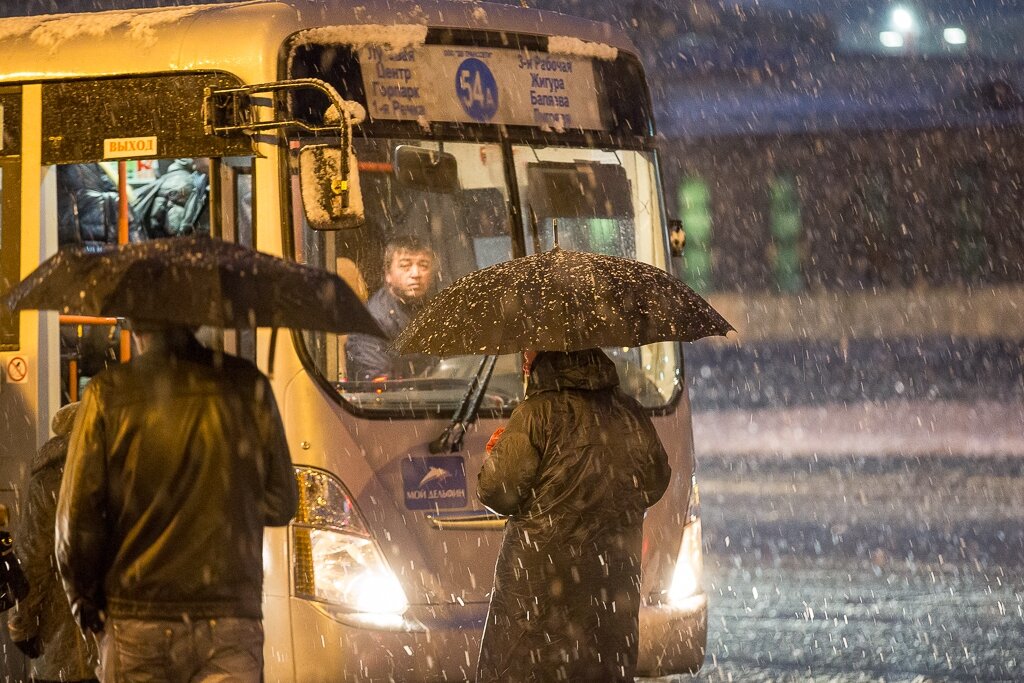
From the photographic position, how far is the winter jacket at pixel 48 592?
6.14 meters

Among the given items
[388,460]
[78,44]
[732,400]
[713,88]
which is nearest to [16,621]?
[388,460]

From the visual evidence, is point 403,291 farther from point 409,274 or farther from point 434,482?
point 434,482

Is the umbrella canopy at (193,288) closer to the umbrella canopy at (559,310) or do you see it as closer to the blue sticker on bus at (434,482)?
the umbrella canopy at (559,310)

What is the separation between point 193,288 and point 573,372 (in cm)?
150

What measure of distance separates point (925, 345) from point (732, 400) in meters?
3.71

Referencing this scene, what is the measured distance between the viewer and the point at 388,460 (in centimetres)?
671

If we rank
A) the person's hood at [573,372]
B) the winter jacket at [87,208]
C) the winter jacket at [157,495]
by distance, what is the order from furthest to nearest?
the winter jacket at [87,208], the person's hood at [573,372], the winter jacket at [157,495]

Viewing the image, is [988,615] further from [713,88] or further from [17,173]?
[713,88]

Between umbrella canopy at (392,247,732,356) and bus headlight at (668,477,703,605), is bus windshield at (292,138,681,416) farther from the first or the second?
umbrella canopy at (392,247,732,356)

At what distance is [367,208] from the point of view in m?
6.91

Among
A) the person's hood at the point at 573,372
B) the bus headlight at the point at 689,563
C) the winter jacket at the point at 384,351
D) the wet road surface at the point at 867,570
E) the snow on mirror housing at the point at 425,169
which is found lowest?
the wet road surface at the point at 867,570

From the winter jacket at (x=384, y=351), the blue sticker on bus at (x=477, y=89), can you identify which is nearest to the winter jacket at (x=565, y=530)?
the winter jacket at (x=384, y=351)

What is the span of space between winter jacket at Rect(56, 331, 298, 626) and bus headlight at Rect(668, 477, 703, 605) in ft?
10.6

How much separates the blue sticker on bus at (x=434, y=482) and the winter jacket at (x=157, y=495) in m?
2.38
